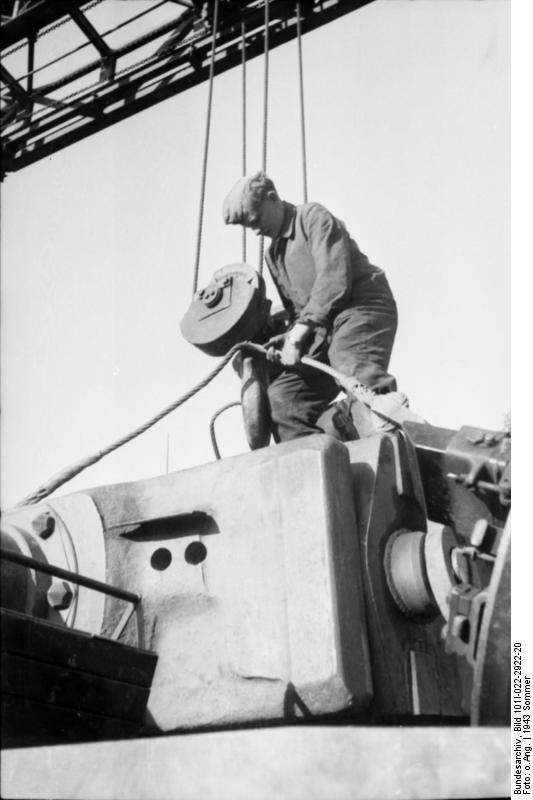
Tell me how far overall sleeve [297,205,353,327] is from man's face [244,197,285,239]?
147mm

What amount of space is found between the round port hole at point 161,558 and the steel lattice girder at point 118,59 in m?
3.61

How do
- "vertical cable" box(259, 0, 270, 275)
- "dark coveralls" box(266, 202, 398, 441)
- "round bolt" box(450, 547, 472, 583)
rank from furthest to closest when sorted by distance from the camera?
"vertical cable" box(259, 0, 270, 275) < "dark coveralls" box(266, 202, 398, 441) < "round bolt" box(450, 547, 472, 583)

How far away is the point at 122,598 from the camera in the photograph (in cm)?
322

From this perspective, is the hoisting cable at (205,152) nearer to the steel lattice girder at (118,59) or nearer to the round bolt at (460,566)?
the steel lattice girder at (118,59)

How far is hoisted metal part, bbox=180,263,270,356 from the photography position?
4.07 m

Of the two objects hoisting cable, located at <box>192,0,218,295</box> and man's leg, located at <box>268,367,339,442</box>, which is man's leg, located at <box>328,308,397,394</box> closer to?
man's leg, located at <box>268,367,339,442</box>

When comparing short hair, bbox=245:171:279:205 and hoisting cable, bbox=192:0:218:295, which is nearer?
short hair, bbox=245:171:279:205

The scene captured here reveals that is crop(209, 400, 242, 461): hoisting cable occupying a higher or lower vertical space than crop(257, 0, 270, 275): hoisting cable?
lower

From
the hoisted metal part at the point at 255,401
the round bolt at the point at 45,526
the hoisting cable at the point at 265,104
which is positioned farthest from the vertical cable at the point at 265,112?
the round bolt at the point at 45,526

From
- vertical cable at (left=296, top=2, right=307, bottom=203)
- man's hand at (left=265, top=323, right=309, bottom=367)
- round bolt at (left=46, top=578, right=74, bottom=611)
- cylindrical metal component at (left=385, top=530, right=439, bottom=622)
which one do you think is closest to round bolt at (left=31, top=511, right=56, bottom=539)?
round bolt at (left=46, top=578, right=74, bottom=611)

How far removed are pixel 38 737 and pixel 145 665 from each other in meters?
0.50

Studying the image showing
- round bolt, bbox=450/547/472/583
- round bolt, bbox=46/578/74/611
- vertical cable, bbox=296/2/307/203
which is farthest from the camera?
vertical cable, bbox=296/2/307/203

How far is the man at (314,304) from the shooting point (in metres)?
4.02

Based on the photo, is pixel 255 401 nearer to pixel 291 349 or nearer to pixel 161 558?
pixel 291 349
